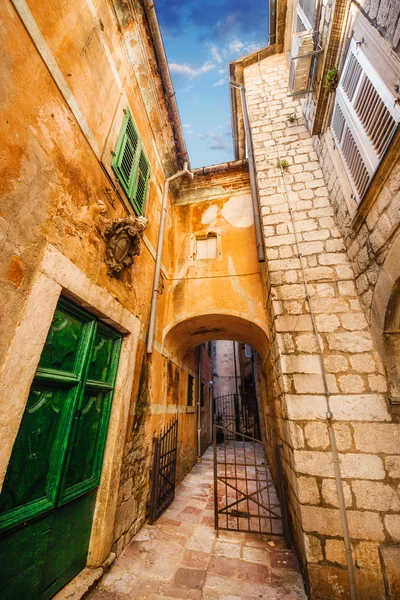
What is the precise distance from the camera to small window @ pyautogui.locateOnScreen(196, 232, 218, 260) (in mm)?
5777

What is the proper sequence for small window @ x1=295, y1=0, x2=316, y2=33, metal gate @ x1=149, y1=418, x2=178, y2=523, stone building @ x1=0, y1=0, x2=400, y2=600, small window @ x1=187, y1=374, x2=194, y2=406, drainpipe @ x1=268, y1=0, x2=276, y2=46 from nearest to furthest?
stone building @ x1=0, y1=0, x2=400, y2=600
metal gate @ x1=149, y1=418, x2=178, y2=523
small window @ x1=295, y1=0, x2=316, y2=33
drainpipe @ x1=268, y1=0, x2=276, y2=46
small window @ x1=187, y1=374, x2=194, y2=406

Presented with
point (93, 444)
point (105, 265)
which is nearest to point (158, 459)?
point (93, 444)

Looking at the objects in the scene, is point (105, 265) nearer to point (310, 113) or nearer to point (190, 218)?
point (190, 218)

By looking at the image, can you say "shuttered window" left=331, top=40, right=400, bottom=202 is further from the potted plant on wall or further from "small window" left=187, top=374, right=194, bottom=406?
"small window" left=187, top=374, right=194, bottom=406

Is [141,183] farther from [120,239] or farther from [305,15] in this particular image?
[305,15]

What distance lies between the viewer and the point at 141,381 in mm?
3916

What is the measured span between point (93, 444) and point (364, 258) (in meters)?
4.29

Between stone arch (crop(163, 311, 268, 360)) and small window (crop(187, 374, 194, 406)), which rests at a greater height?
stone arch (crop(163, 311, 268, 360))

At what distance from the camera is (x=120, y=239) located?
10.4 feet

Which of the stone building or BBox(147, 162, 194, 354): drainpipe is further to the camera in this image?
BBox(147, 162, 194, 354): drainpipe

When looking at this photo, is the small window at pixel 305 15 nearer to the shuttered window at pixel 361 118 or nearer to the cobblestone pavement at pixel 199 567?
the shuttered window at pixel 361 118

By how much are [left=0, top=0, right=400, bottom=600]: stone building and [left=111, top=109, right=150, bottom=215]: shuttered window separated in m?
0.04

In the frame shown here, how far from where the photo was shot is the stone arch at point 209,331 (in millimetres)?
5004

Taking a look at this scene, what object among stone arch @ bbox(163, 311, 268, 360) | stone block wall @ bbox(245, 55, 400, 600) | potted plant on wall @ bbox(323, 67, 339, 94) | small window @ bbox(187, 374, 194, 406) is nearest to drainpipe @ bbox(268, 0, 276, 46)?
potted plant on wall @ bbox(323, 67, 339, 94)
